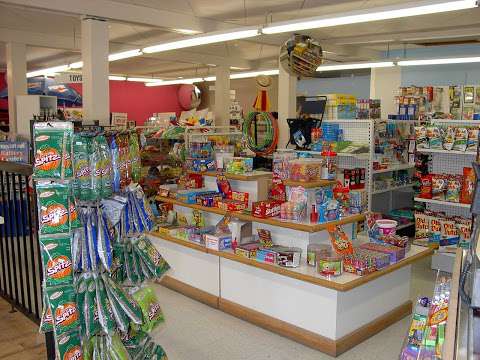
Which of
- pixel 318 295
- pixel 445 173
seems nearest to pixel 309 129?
pixel 445 173

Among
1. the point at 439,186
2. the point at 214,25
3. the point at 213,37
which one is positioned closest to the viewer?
the point at 439,186

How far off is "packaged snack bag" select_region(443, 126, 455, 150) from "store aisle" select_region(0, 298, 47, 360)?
4739 mm

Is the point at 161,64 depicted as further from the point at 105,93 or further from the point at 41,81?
the point at 105,93

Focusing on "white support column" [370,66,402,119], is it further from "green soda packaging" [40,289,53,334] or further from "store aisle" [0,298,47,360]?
"green soda packaging" [40,289,53,334]

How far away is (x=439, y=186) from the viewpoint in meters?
5.75

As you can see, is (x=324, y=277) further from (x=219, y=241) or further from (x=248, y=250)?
(x=219, y=241)

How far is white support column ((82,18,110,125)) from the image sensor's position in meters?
7.08

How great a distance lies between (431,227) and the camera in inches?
233

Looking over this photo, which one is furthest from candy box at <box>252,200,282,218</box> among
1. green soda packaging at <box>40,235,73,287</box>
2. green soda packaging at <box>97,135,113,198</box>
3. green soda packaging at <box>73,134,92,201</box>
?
green soda packaging at <box>40,235,73,287</box>

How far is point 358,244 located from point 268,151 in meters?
3.32

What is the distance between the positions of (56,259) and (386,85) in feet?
38.6

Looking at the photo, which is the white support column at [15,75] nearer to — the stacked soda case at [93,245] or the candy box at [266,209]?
the candy box at [266,209]

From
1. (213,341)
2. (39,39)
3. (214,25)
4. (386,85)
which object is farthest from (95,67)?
(386,85)

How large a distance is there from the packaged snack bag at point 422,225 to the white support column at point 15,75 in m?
7.86
